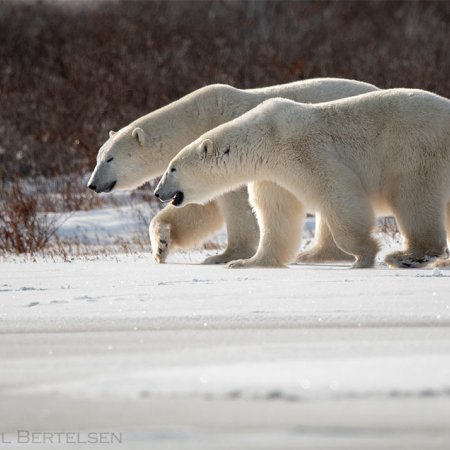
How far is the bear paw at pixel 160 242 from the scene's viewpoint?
733 cm

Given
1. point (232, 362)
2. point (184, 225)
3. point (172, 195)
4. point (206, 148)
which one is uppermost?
point (206, 148)

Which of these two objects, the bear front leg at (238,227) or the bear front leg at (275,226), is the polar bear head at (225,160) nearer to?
the bear front leg at (275,226)

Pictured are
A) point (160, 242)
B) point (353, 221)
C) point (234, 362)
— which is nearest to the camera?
point (234, 362)

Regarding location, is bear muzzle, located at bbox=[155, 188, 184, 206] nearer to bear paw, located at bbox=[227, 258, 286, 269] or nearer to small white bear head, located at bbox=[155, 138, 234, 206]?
small white bear head, located at bbox=[155, 138, 234, 206]

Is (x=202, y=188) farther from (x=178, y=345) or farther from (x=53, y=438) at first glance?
(x=53, y=438)

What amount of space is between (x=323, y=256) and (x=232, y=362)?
4.04 meters

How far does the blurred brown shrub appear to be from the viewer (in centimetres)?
1416

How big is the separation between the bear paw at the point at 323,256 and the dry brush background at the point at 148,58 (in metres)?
3.82

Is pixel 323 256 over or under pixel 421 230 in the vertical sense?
under

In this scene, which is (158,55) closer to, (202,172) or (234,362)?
(202,172)

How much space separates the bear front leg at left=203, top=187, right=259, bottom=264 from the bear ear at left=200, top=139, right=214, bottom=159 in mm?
718

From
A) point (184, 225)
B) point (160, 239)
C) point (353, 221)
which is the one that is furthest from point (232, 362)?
point (184, 225)

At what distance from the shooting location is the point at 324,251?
725 cm

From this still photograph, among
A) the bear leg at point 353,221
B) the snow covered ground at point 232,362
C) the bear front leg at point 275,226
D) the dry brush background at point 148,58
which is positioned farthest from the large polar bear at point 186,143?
the dry brush background at point 148,58
